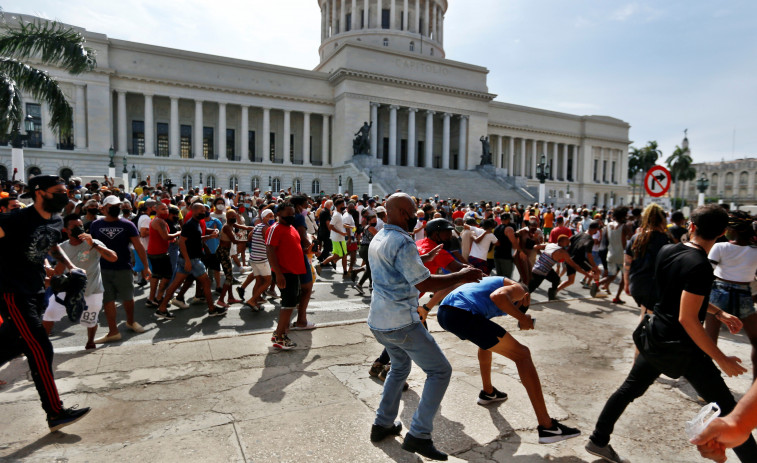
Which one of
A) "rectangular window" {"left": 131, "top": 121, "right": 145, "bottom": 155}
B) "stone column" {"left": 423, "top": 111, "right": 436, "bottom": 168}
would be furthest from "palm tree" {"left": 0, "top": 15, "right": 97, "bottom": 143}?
"stone column" {"left": 423, "top": 111, "right": 436, "bottom": 168}

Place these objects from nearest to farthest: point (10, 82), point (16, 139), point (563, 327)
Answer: point (563, 327), point (10, 82), point (16, 139)

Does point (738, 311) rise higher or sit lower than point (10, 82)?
lower

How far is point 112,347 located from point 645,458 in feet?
19.3

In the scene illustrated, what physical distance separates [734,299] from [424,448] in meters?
4.08

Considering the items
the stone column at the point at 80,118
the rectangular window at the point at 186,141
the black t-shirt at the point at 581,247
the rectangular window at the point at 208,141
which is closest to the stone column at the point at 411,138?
the rectangular window at the point at 208,141

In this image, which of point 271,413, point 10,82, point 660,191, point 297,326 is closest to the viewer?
point 271,413

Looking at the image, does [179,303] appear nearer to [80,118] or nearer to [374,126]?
[80,118]

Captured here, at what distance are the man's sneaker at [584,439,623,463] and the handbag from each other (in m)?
0.71

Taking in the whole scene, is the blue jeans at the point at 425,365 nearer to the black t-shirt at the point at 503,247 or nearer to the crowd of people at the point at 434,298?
the crowd of people at the point at 434,298

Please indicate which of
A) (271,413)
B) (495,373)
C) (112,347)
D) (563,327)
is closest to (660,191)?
(563,327)

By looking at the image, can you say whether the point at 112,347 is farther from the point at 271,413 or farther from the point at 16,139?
the point at 16,139

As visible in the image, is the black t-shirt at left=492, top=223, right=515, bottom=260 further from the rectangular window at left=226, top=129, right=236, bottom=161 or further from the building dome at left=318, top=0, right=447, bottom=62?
the building dome at left=318, top=0, right=447, bottom=62

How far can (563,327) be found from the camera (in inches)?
273

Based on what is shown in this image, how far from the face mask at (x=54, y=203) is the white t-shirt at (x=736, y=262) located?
680 centimetres
